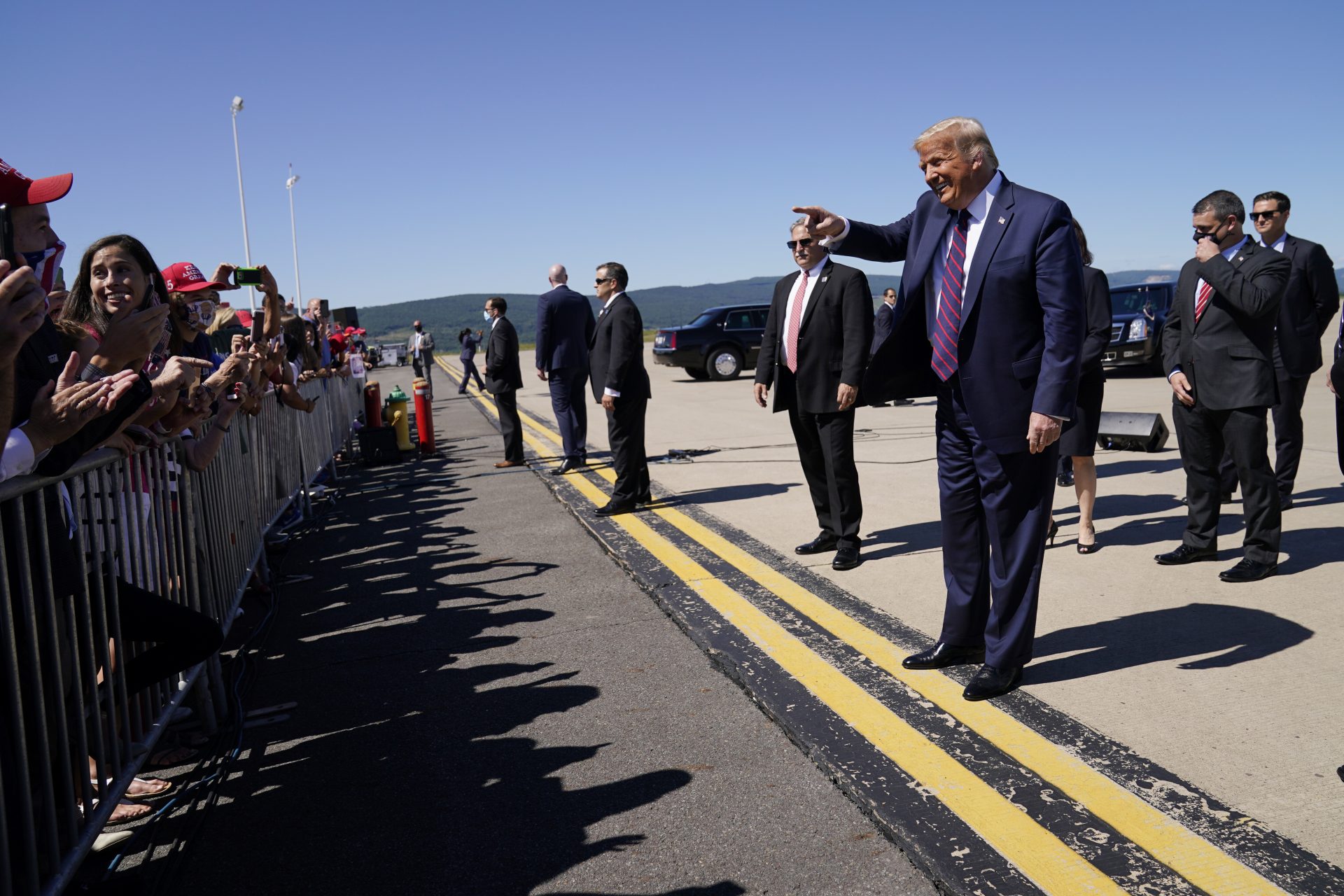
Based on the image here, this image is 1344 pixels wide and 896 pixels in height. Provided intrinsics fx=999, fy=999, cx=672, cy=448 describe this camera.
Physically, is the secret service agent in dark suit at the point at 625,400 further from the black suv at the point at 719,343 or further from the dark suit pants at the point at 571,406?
the black suv at the point at 719,343

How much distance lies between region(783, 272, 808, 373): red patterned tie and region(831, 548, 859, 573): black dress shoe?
1195 millimetres

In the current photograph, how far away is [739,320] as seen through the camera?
80.9ft

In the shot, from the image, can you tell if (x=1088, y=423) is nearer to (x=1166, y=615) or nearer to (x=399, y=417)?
(x=1166, y=615)

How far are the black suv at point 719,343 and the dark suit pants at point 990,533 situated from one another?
20.2 m

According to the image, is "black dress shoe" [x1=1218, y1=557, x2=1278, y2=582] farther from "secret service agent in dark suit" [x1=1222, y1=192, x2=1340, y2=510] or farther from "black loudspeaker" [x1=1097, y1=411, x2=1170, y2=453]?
"black loudspeaker" [x1=1097, y1=411, x2=1170, y2=453]

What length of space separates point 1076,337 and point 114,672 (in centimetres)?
336

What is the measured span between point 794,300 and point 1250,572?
2887mm

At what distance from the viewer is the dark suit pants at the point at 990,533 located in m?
3.72

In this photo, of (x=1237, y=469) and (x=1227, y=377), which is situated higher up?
(x=1227, y=377)

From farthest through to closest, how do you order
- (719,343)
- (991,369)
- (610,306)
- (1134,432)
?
(719,343) → (1134,432) → (610,306) → (991,369)

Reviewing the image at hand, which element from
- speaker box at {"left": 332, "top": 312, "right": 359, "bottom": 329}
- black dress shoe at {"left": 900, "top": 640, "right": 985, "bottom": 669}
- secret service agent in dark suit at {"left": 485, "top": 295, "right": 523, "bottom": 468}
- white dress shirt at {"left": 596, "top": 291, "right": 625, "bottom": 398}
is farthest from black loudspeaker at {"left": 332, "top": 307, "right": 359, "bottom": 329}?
black dress shoe at {"left": 900, "top": 640, "right": 985, "bottom": 669}

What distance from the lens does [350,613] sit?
5.41 meters

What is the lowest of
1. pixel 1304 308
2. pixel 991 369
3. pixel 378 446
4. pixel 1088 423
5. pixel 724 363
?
pixel 378 446

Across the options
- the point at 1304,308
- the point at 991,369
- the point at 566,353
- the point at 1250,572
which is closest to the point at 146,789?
the point at 991,369
